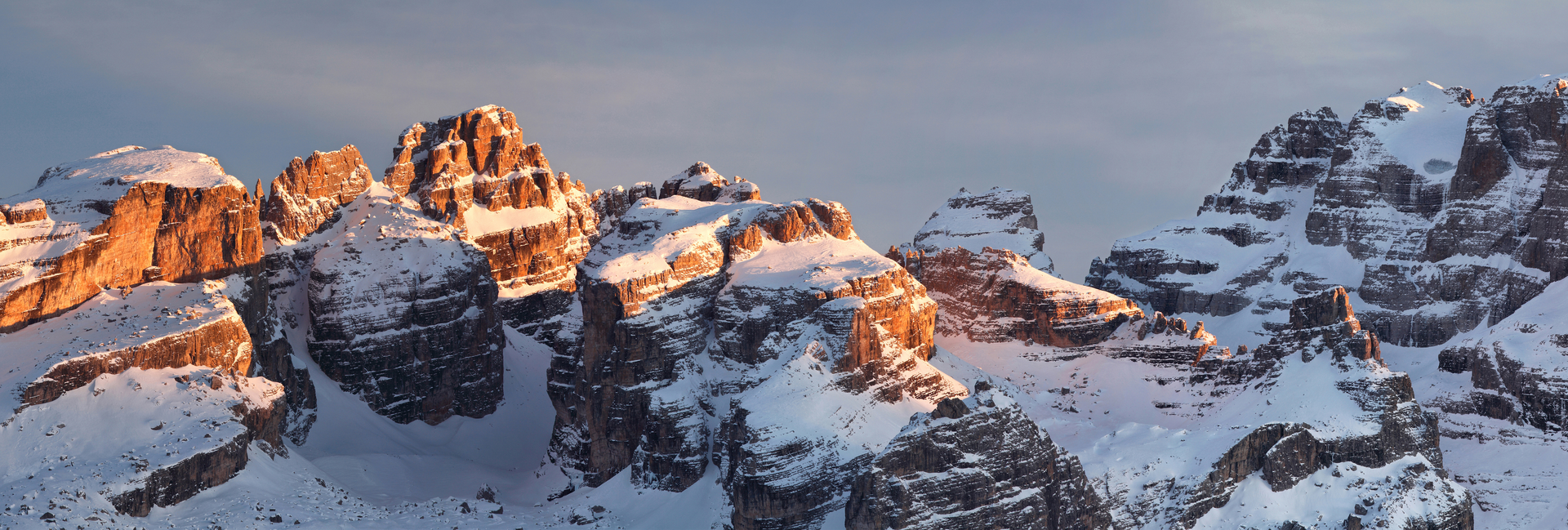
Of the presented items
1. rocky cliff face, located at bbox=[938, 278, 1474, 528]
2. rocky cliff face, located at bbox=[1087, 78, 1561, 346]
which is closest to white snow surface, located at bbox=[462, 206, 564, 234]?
rocky cliff face, located at bbox=[938, 278, 1474, 528]

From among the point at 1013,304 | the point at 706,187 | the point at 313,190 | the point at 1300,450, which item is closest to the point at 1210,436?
the point at 1300,450

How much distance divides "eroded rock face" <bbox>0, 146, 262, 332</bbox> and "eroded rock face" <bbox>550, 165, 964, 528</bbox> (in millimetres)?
31751

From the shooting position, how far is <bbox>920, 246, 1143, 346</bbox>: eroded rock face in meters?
166

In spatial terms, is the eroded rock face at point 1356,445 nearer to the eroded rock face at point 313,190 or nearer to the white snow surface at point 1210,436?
the white snow surface at point 1210,436

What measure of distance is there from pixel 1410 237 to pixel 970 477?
304 ft

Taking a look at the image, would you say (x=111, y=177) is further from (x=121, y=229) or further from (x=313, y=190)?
(x=313, y=190)

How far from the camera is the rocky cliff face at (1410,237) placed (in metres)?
168

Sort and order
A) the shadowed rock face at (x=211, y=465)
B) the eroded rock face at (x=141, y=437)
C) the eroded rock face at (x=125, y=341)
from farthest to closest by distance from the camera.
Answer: the eroded rock face at (x=125, y=341), the shadowed rock face at (x=211, y=465), the eroded rock face at (x=141, y=437)

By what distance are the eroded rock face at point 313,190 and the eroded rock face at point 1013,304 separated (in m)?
61.8

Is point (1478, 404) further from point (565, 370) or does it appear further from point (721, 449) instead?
point (565, 370)

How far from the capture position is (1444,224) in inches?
6865

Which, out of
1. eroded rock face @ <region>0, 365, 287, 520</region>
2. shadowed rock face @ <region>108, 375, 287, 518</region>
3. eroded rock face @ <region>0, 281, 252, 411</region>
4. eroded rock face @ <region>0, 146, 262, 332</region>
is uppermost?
A: eroded rock face @ <region>0, 146, 262, 332</region>

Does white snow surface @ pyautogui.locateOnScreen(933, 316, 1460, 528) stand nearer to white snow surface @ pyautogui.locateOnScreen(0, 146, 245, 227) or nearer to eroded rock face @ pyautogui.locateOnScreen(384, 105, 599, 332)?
eroded rock face @ pyautogui.locateOnScreen(384, 105, 599, 332)

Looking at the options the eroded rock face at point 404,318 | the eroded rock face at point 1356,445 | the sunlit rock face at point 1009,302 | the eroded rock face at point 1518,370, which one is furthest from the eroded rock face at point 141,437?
the eroded rock face at point 1518,370
